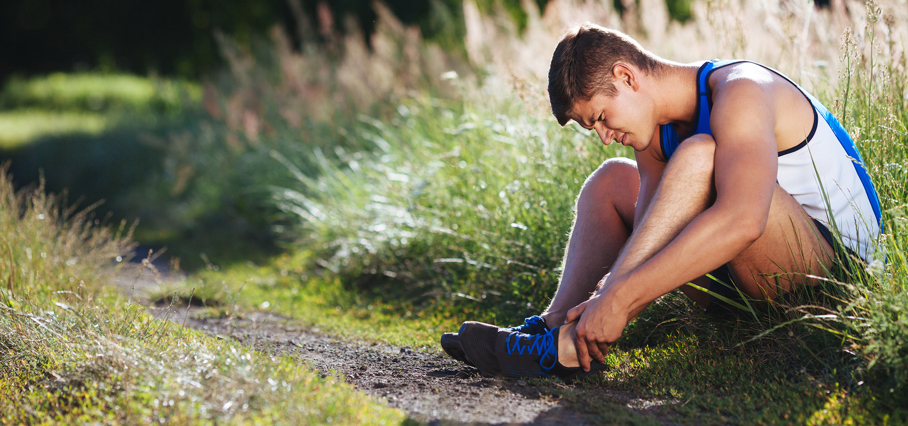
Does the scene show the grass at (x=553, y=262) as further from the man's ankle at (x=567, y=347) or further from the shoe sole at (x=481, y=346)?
the shoe sole at (x=481, y=346)

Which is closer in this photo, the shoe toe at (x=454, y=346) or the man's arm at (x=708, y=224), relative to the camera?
the man's arm at (x=708, y=224)

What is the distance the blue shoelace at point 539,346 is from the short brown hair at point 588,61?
70cm

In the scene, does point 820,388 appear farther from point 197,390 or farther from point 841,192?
point 197,390

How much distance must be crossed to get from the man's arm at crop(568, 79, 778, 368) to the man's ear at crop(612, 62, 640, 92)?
0.78ft

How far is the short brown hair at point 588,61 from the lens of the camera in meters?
1.98

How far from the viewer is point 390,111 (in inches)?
229

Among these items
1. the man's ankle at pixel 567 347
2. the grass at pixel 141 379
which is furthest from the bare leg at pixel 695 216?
the grass at pixel 141 379

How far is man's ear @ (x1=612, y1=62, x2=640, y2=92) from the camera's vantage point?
1.98m

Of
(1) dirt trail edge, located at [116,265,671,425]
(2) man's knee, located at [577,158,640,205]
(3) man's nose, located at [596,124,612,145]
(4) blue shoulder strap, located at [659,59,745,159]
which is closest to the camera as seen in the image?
(1) dirt trail edge, located at [116,265,671,425]

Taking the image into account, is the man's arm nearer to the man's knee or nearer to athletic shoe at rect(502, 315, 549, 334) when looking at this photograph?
athletic shoe at rect(502, 315, 549, 334)

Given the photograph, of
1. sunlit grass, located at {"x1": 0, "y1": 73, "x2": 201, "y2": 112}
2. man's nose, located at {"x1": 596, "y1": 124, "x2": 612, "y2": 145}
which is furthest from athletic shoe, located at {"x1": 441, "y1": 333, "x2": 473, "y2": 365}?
sunlit grass, located at {"x1": 0, "y1": 73, "x2": 201, "y2": 112}

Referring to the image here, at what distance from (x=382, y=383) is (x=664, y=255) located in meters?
0.98

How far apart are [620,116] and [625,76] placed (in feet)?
0.39

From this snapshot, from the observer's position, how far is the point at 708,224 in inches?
69.2
